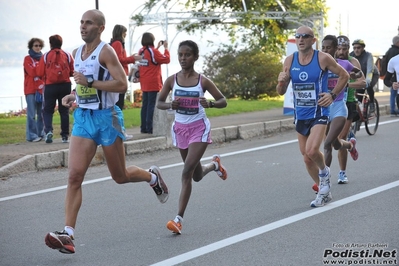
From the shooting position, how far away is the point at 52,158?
1219cm

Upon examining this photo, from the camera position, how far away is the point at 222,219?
8273 mm

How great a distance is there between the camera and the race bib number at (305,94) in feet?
28.9

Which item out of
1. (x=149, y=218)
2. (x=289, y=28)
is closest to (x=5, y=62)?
(x=289, y=28)

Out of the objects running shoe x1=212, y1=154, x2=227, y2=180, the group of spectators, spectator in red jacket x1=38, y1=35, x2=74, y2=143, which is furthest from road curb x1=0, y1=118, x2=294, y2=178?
running shoe x1=212, y1=154, x2=227, y2=180

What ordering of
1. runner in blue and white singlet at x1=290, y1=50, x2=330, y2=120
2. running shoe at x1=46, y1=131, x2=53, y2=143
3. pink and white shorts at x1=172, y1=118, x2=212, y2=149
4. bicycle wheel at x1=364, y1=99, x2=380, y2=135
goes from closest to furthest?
pink and white shorts at x1=172, y1=118, x2=212, y2=149 < runner in blue and white singlet at x1=290, y1=50, x2=330, y2=120 < running shoe at x1=46, y1=131, x2=53, y2=143 < bicycle wheel at x1=364, y1=99, x2=380, y2=135

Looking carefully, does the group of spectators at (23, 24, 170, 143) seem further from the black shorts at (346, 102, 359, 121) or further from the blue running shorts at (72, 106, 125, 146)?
the blue running shorts at (72, 106, 125, 146)

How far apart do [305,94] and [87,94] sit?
256cm

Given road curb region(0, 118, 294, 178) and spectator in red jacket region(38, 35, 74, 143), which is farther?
spectator in red jacket region(38, 35, 74, 143)

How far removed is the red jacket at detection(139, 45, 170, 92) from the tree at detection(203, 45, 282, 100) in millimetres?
9519

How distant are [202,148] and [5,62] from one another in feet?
57.1

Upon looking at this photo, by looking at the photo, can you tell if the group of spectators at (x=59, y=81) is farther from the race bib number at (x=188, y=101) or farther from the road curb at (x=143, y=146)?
the race bib number at (x=188, y=101)

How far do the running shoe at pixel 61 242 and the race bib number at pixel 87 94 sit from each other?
1185 mm

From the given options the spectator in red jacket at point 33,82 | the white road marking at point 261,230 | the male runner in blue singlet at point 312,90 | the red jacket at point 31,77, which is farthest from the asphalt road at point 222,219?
the red jacket at point 31,77

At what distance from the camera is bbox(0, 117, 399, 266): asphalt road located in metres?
6.79
